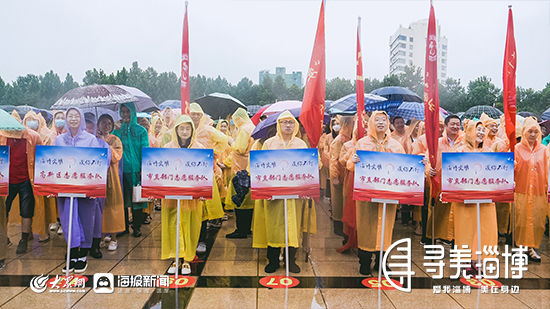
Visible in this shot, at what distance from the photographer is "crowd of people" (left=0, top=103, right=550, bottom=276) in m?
4.40

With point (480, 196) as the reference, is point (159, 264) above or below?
below

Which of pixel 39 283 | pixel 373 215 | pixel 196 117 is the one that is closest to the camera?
pixel 39 283

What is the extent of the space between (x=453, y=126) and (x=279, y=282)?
3.37m

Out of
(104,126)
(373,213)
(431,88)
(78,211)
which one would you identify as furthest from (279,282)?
(104,126)

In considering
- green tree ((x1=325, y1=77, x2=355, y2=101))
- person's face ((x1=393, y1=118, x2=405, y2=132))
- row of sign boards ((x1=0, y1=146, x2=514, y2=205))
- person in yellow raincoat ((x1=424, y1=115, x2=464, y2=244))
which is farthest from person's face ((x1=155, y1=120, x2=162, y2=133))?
green tree ((x1=325, y1=77, x2=355, y2=101))

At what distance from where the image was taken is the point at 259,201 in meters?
4.82

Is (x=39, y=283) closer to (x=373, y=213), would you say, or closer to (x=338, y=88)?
(x=373, y=213)

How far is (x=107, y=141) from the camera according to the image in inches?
201

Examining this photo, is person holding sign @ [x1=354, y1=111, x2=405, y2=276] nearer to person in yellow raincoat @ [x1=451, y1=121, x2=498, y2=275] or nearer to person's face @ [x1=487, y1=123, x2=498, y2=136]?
person in yellow raincoat @ [x1=451, y1=121, x2=498, y2=275]

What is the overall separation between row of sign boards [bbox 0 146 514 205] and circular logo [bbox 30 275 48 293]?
950mm

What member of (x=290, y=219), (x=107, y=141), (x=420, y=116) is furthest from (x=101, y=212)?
(x=420, y=116)

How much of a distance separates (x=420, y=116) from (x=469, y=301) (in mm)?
3654

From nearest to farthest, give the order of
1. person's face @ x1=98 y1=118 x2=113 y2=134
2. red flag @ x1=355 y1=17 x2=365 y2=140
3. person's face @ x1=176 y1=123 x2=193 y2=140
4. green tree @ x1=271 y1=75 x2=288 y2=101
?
person's face @ x1=176 y1=123 x2=193 y2=140 → red flag @ x1=355 y1=17 x2=365 y2=140 → person's face @ x1=98 y1=118 x2=113 y2=134 → green tree @ x1=271 y1=75 x2=288 y2=101

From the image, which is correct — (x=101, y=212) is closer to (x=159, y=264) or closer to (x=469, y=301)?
(x=159, y=264)
